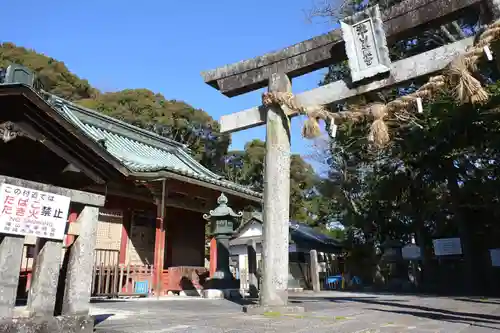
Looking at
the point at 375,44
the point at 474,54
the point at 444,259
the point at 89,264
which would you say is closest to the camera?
the point at 89,264

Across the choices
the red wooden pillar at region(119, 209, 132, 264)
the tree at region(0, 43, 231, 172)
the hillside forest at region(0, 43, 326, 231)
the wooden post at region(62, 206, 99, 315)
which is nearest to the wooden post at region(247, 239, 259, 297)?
the red wooden pillar at region(119, 209, 132, 264)

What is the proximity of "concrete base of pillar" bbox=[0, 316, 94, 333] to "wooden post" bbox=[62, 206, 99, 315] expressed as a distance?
0.10 metres

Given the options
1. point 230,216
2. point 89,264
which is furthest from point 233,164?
point 89,264

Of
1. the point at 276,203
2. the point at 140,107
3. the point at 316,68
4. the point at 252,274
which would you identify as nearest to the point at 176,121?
the point at 140,107

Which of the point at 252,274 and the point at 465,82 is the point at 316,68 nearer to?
the point at 465,82

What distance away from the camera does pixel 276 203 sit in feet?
20.7

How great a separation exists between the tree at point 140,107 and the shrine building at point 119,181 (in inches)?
567

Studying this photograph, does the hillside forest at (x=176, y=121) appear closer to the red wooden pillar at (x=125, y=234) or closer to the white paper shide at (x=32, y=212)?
the red wooden pillar at (x=125, y=234)

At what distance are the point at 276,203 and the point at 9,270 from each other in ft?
12.2

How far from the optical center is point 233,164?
38.5m

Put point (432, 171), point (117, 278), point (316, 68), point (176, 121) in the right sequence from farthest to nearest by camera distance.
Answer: point (176, 121) < point (432, 171) < point (117, 278) < point (316, 68)

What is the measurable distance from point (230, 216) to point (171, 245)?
14.4ft

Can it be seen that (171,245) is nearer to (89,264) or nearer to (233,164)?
(89,264)

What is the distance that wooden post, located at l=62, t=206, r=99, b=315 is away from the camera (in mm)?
4215
